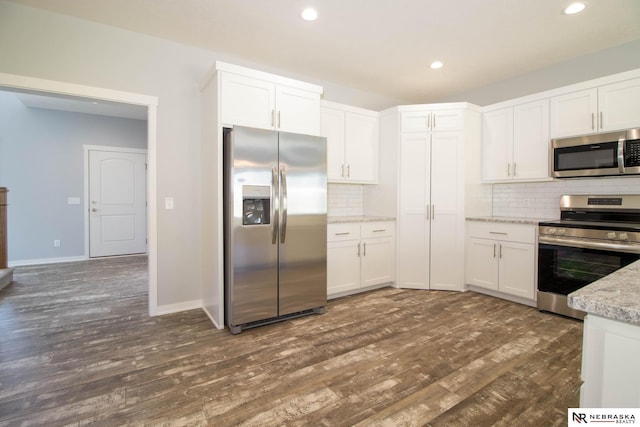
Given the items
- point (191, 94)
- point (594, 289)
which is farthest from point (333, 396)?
point (191, 94)

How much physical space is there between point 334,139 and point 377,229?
4.10ft

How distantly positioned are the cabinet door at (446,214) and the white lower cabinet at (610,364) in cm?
314

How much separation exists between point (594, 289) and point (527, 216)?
3448mm

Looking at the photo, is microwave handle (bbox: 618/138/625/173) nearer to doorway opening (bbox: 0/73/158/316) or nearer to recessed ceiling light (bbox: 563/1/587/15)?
recessed ceiling light (bbox: 563/1/587/15)

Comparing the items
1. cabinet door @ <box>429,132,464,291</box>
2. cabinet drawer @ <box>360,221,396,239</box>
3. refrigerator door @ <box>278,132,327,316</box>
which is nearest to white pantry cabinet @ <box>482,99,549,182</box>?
cabinet door @ <box>429,132,464,291</box>

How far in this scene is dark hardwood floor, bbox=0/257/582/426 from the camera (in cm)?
171

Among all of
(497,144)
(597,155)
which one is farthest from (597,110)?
(497,144)

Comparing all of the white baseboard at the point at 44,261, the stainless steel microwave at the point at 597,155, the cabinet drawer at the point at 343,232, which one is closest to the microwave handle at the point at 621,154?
the stainless steel microwave at the point at 597,155

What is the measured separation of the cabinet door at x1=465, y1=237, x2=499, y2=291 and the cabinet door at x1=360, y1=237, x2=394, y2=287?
0.94 meters

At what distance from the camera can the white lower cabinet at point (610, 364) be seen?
75 cm

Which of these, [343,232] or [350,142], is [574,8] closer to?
[350,142]

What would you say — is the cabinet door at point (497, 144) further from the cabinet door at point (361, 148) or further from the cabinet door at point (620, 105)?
the cabinet door at point (361, 148)

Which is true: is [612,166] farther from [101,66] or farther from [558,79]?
[101,66]

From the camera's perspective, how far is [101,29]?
9.38 ft
